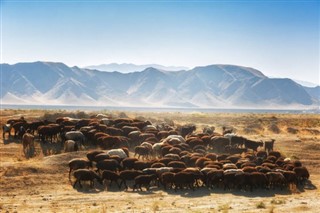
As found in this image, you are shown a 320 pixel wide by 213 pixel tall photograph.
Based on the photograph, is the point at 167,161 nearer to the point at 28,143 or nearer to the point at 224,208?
the point at 224,208

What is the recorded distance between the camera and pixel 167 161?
2559cm

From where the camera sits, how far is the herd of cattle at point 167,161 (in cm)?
2228

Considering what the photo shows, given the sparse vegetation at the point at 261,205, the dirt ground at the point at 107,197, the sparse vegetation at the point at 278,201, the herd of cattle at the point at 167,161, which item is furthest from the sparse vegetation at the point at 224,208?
the herd of cattle at the point at 167,161

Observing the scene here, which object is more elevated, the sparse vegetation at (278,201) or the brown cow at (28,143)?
the brown cow at (28,143)

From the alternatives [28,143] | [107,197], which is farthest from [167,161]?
[28,143]

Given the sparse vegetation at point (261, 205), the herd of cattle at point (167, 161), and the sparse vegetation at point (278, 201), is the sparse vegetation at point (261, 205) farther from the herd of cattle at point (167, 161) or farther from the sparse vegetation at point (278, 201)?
the herd of cattle at point (167, 161)

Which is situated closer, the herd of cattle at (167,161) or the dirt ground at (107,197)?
the dirt ground at (107,197)

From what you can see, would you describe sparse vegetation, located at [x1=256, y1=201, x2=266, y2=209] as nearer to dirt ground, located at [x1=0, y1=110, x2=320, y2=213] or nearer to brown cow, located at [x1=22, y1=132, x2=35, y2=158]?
dirt ground, located at [x1=0, y1=110, x2=320, y2=213]

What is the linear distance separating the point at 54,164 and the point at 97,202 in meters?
7.40

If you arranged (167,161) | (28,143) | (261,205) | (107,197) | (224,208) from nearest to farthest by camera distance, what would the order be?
(224,208) → (261,205) → (107,197) → (167,161) → (28,143)

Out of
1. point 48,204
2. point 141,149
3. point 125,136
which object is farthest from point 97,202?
point 125,136

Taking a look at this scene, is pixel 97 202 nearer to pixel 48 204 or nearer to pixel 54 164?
pixel 48 204

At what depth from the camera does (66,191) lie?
21.3 m

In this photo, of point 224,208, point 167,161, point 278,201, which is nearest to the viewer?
point 224,208
